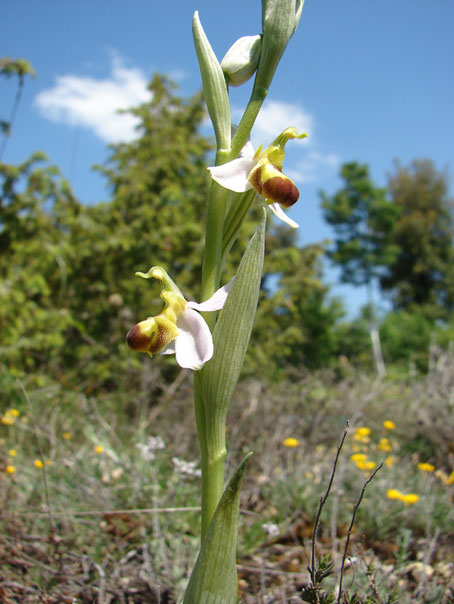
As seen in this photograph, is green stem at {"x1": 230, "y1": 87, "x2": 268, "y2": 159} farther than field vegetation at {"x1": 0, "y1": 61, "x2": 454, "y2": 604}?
No

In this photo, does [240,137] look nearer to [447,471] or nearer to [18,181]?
[447,471]

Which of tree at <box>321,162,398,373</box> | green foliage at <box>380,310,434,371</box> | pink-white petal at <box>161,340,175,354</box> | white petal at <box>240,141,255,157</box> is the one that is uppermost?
tree at <box>321,162,398,373</box>

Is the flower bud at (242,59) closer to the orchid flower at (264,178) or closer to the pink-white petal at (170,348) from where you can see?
the orchid flower at (264,178)

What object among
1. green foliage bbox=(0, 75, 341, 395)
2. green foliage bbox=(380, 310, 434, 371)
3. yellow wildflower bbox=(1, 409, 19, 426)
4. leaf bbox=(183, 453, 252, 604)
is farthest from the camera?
green foliage bbox=(380, 310, 434, 371)

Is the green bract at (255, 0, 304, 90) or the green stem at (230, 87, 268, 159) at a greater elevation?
the green bract at (255, 0, 304, 90)

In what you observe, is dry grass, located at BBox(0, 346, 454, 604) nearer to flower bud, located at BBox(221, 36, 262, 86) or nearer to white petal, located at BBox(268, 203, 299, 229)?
white petal, located at BBox(268, 203, 299, 229)

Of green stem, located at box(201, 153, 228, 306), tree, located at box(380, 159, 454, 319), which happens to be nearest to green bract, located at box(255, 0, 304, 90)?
green stem, located at box(201, 153, 228, 306)

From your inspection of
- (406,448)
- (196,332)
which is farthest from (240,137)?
(406,448)
